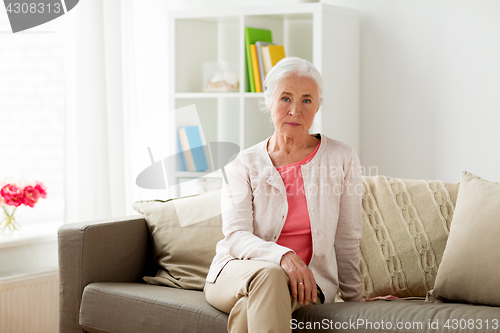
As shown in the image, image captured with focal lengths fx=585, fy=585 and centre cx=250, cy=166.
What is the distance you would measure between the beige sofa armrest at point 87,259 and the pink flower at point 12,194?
623 millimetres

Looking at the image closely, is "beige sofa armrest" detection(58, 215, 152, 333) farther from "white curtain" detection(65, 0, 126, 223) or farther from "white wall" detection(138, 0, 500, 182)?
"white wall" detection(138, 0, 500, 182)

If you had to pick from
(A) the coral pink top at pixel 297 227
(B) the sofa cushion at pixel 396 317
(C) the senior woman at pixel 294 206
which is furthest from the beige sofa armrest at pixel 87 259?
(B) the sofa cushion at pixel 396 317

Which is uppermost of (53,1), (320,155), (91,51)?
(53,1)

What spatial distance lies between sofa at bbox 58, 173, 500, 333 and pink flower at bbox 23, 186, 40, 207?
0.63 m

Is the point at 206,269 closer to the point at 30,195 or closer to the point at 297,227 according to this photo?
the point at 297,227

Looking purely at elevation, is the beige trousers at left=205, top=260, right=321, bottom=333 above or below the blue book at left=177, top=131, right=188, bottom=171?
below

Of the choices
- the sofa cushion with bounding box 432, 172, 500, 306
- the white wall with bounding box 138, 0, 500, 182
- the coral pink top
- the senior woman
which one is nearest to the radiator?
the senior woman

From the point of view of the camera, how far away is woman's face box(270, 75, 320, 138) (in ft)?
6.47

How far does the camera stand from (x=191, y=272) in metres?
2.29

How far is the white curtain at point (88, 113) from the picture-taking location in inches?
119

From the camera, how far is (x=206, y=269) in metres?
2.28

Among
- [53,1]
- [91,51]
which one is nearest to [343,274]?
[91,51]

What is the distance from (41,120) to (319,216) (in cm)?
189

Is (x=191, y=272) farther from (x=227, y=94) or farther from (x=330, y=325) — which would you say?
(x=227, y=94)
